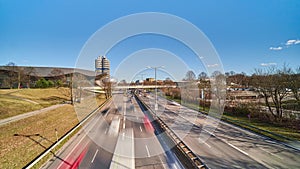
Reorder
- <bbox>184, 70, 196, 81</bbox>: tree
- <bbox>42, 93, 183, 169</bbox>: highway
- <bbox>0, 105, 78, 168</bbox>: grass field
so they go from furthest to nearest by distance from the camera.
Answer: <bbox>184, 70, 196, 81</bbox>: tree < <bbox>0, 105, 78, 168</bbox>: grass field < <bbox>42, 93, 183, 169</bbox>: highway

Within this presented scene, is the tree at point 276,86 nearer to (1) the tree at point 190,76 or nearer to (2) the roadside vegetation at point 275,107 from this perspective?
(2) the roadside vegetation at point 275,107

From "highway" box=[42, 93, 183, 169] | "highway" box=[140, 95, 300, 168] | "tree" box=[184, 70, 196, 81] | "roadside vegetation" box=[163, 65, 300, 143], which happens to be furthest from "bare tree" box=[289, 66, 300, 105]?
"tree" box=[184, 70, 196, 81]

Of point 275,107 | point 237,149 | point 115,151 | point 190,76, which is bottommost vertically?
point 115,151

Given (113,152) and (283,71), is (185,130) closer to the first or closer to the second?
(113,152)

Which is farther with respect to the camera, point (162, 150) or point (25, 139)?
point (25, 139)

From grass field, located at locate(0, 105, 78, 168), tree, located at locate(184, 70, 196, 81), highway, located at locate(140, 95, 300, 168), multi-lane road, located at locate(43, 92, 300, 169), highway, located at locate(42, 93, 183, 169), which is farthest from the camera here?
tree, located at locate(184, 70, 196, 81)

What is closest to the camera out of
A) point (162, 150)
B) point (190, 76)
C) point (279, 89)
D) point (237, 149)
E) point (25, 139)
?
point (237, 149)

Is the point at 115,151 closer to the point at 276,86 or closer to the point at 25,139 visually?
the point at 25,139

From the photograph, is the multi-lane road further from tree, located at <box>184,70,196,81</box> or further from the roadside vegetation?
tree, located at <box>184,70,196,81</box>

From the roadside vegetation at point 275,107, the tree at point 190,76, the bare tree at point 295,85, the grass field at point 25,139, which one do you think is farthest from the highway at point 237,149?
the tree at point 190,76

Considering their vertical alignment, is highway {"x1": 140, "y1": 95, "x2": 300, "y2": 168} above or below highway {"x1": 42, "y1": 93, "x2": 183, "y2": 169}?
above

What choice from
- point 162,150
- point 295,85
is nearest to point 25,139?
point 162,150

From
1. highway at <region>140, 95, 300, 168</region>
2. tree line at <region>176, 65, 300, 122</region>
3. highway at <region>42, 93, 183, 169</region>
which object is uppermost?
tree line at <region>176, 65, 300, 122</region>

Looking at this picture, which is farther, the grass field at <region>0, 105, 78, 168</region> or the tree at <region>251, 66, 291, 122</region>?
the tree at <region>251, 66, 291, 122</region>
